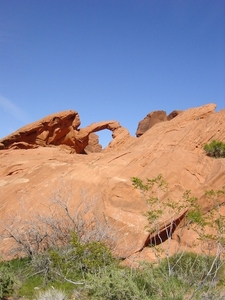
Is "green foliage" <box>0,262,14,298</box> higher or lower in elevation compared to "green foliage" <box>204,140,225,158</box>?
lower

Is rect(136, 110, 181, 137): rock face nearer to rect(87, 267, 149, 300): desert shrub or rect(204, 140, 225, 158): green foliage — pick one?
rect(204, 140, 225, 158): green foliage

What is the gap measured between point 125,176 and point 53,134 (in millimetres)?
10219

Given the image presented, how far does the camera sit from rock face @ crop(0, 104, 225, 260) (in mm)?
12961

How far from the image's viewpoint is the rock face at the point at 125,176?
510 inches

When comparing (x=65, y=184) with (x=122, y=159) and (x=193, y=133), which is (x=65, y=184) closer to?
(x=122, y=159)

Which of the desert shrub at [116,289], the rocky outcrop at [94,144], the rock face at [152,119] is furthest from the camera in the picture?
the rocky outcrop at [94,144]

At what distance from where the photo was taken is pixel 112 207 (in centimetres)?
1329

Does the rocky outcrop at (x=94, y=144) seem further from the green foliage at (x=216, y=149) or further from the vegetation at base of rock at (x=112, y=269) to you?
the vegetation at base of rock at (x=112, y=269)

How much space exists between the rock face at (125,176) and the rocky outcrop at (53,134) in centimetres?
295

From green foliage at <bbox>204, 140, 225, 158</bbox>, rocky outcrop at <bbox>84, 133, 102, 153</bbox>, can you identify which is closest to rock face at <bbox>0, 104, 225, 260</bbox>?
green foliage at <bbox>204, 140, 225, 158</bbox>

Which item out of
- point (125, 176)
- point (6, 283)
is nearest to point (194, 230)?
point (6, 283)

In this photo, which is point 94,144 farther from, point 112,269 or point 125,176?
point 112,269

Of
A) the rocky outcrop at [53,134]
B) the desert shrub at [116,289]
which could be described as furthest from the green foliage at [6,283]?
the rocky outcrop at [53,134]

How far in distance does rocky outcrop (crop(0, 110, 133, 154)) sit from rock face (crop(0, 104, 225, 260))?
2947mm
